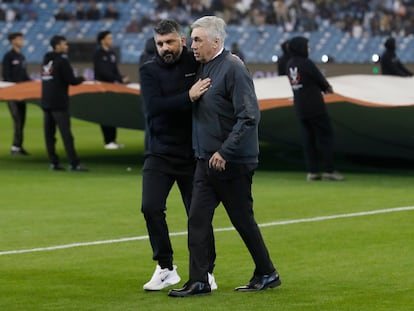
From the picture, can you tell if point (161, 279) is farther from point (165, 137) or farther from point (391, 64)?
point (391, 64)

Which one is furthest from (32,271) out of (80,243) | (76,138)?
(76,138)

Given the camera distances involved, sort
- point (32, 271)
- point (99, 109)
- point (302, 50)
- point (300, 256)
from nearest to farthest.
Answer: point (32, 271), point (300, 256), point (302, 50), point (99, 109)

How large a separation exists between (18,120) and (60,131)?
14.3ft

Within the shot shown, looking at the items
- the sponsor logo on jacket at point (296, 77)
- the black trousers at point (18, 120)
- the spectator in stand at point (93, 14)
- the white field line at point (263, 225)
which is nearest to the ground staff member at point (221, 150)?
the white field line at point (263, 225)

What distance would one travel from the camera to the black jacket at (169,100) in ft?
28.5

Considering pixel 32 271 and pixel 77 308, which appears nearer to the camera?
pixel 77 308

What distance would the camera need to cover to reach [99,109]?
808 inches

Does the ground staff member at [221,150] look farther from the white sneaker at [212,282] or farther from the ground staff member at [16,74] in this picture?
the ground staff member at [16,74]

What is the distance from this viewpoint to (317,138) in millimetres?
17469

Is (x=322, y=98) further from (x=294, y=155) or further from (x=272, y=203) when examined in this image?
(x=294, y=155)

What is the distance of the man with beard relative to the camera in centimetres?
862

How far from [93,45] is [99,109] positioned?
22.0 meters

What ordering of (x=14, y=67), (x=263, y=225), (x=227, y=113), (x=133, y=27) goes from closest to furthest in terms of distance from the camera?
(x=227, y=113), (x=263, y=225), (x=14, y=67), (x=133, y=27)

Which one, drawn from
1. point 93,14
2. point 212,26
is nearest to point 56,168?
point 212,26
